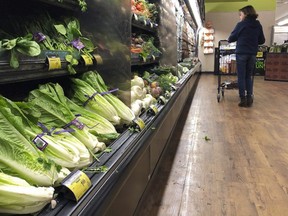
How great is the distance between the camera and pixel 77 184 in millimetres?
1031

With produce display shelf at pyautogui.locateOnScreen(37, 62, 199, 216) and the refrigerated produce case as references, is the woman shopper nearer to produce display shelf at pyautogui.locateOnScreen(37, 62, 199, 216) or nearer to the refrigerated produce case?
the refrigerated produce case

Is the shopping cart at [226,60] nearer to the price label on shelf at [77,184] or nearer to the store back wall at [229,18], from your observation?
the store back wall at [229,18]

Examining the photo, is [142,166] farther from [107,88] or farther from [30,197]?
[30,197]

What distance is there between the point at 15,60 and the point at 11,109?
0.59ft

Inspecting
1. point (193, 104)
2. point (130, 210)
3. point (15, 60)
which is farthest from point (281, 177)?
point (193, 104)

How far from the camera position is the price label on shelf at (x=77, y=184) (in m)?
0.99

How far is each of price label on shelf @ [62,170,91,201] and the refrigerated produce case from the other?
0.01m

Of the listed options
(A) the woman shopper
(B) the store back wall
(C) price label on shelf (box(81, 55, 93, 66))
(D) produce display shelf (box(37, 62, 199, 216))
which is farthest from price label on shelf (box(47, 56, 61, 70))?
(B) the store back wall

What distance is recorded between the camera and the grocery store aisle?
208 cm

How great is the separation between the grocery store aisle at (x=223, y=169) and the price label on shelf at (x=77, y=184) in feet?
3.33

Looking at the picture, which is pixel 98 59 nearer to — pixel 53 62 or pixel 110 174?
pixel 53 62

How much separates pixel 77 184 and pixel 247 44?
518cm

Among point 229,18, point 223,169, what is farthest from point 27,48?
point 229,18

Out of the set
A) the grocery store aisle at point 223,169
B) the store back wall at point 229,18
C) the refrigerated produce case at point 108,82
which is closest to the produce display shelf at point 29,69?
the refrigerated produce case at point 108,82
